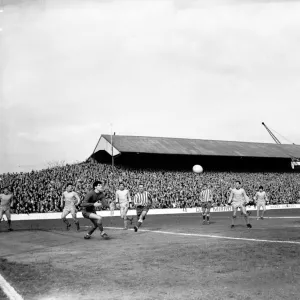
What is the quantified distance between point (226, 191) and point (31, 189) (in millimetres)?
20371

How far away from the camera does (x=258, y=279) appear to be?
6.61m

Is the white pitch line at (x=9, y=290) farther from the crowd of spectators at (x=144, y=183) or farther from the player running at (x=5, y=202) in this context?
the crowd of spectators at (x=144, y=183)

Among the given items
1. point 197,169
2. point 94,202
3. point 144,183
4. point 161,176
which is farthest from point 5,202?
point 197,169

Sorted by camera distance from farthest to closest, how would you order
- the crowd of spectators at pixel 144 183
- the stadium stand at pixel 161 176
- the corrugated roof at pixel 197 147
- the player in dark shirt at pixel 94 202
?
the corrugated roof at pixel 197 147
the stadium stand at pixel 161 176
the crowd of spectators at pixel 144 183
the player in dark shirt at pixel 94 202

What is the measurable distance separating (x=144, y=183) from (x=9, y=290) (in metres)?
36.1

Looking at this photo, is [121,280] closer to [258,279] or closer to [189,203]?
[258,279]

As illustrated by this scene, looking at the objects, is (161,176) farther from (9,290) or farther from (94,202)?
(9,290)

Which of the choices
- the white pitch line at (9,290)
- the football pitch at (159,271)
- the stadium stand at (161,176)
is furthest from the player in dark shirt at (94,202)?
the stadium stand at (161,176)

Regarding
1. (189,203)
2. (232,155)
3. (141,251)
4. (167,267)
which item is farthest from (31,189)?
(232,155)

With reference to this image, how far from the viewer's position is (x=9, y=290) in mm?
6367

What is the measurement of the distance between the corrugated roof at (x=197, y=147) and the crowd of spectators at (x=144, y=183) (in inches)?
135

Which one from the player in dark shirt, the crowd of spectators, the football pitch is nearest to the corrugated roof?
the crowd of spectators

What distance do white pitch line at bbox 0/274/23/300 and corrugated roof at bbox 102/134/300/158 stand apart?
43.7 metres

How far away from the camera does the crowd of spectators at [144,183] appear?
32.9 m
